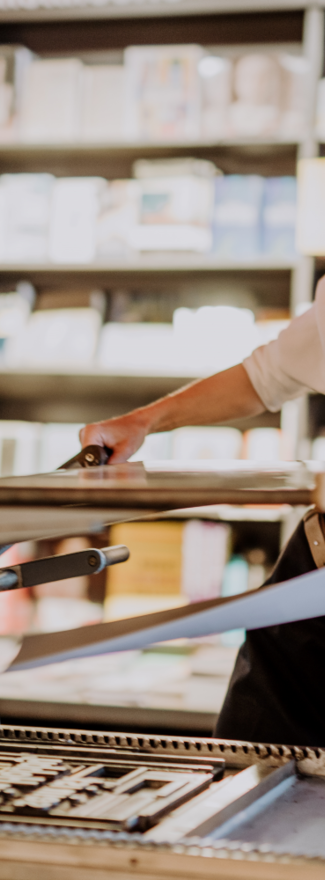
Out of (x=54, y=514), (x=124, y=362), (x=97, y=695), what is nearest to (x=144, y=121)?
(x=124, y=362)

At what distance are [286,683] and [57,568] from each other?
476 mm

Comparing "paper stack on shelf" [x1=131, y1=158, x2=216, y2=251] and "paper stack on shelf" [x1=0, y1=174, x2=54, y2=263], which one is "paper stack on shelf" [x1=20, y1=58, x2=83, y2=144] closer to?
"paper stack on shelf" [x1=0, y1=174, x2=54, y2=263]

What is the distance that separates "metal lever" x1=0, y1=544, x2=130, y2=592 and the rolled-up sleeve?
Answer: 647 mm

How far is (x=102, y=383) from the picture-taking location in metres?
2.81

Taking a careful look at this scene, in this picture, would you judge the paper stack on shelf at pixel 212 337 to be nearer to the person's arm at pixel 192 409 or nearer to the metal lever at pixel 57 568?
the person's arm at pixel 192 409

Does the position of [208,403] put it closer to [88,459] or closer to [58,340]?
[88,459]

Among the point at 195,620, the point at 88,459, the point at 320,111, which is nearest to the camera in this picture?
the point at 195,620

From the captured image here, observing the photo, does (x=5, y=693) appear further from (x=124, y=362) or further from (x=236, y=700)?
(x=236, y=700)

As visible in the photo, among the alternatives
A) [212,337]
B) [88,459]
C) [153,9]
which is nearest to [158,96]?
[153,9]

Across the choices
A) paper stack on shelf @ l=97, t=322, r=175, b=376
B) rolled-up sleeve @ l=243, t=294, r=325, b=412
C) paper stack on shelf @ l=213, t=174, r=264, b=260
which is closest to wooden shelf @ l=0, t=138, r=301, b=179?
paper stack on shelf @ l=213, t=174, r=264, b=260

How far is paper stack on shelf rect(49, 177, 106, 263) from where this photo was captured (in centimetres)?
268

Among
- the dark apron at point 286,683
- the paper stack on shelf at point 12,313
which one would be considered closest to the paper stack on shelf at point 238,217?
the paper stack on shelf at point 12,313

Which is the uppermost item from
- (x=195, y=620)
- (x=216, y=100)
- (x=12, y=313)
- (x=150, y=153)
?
(x=216, y=100)

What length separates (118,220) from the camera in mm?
2658
